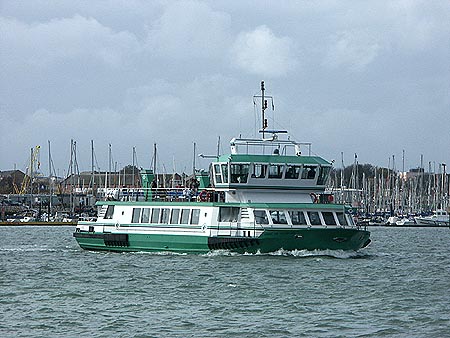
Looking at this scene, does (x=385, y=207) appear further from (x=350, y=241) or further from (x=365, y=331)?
(x=365, y=331)

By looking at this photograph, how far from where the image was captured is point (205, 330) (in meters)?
28.3

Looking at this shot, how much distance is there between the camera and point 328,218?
4872 cm

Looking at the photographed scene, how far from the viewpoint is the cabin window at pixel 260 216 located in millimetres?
47938

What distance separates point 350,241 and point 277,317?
60.5ft

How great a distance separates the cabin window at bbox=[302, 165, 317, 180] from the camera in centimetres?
5106

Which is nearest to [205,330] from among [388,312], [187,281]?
[388,312]

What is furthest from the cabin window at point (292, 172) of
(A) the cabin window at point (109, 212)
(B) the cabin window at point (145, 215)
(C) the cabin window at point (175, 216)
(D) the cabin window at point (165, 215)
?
(A) the cabin window at point (109, 212)

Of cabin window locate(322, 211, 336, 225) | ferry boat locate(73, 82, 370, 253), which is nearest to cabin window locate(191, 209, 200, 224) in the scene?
ferry boat locate(73, 82, 370, 253)

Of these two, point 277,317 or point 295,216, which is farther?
point 295,216

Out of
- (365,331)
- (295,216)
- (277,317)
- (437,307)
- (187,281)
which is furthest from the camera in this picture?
(295,216)

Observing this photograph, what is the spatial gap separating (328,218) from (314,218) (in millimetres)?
818

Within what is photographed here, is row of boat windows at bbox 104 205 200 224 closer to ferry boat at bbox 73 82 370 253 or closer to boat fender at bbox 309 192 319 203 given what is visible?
ferry boat at bbox 73 82 370 253

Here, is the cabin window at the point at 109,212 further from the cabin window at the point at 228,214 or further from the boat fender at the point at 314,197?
the boat fender at the point at 314,197

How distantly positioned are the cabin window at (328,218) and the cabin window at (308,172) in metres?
3.16
